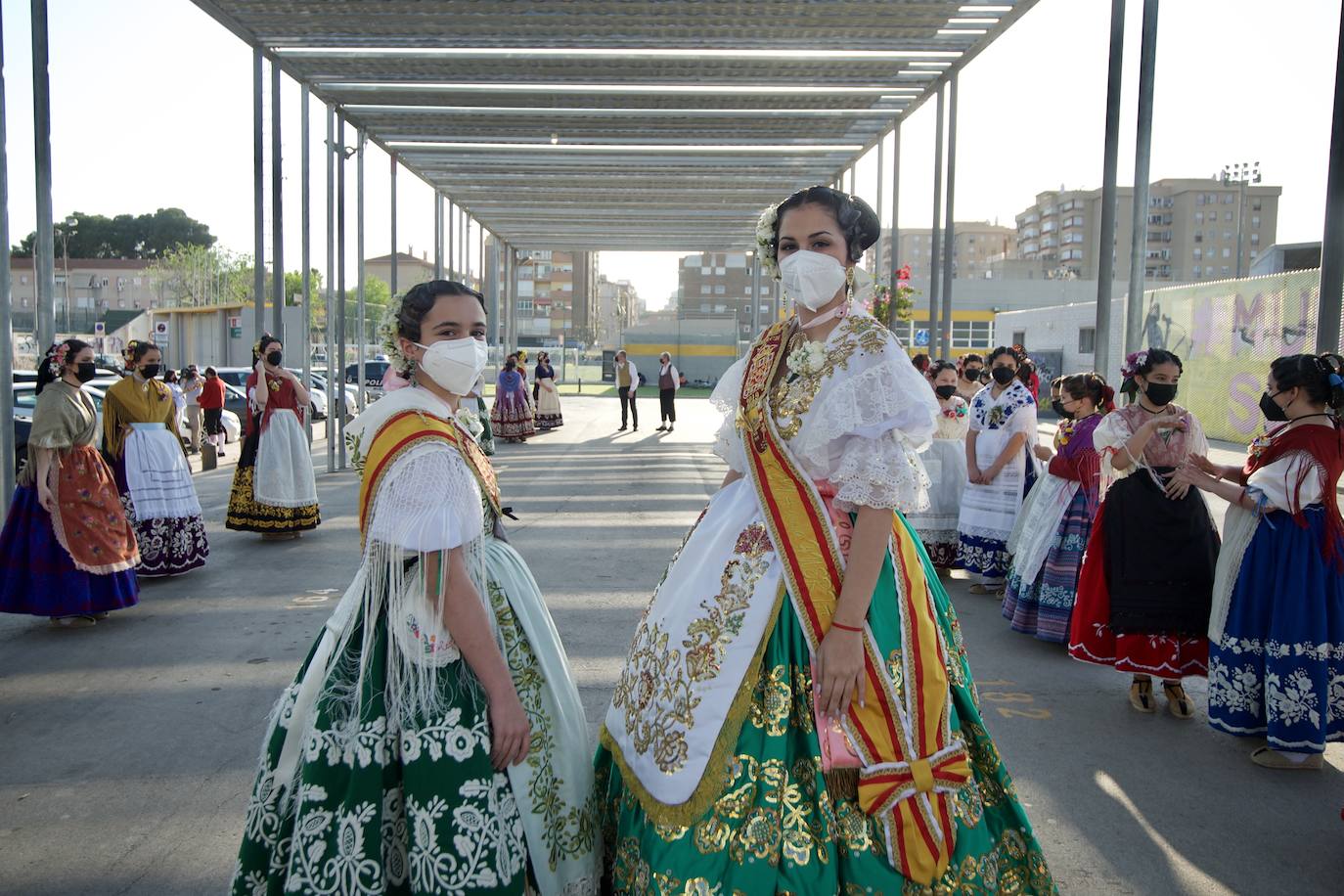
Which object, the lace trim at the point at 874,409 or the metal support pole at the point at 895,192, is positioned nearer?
the lace trim at the point at 874,409

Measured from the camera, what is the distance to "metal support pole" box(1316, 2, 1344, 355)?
180 inches

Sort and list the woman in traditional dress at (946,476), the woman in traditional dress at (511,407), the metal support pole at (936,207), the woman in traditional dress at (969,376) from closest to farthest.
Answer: the woman in traditional dress at (946,476)
the woman in traditional dress at (969,376)
the metal support pole at (936,207)
the woman in traditional dress at (511,407)

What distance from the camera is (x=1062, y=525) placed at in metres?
5.66

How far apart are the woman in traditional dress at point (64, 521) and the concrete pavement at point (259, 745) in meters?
0.22

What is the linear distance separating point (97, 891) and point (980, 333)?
47.3 meters

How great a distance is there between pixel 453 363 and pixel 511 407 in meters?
16.2

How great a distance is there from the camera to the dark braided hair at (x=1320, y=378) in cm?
379

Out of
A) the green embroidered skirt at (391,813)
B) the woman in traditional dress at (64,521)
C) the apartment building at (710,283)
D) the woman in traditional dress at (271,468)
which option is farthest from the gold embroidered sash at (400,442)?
the apartment building at (710,283)

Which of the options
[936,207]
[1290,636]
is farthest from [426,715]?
[936,207]

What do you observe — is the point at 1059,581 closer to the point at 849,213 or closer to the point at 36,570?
the point at 849,213

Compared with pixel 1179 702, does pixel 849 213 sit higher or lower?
higher

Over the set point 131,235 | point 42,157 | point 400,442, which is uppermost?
point 131,235

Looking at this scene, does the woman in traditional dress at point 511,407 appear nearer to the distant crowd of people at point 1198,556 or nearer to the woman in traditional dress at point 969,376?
the woman in traditional dress at point 969,376

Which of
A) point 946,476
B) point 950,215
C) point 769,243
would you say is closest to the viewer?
point 769,243
